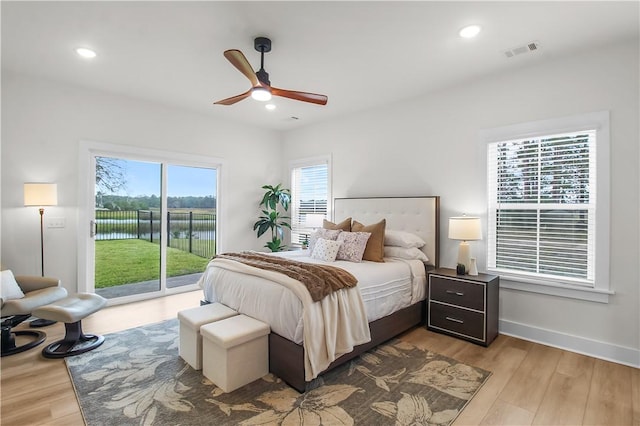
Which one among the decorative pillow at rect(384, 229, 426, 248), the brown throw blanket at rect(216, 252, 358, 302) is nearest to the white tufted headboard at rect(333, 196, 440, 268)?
the decorative pillow at rect(384, 229, 426, 248)

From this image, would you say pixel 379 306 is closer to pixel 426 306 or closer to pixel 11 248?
pixel 426 306

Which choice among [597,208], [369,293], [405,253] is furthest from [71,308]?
[597,208]

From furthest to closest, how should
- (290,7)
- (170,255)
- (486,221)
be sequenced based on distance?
(170,255) < (486,221) < (290,7)

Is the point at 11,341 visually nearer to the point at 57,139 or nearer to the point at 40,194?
the point at 40,194

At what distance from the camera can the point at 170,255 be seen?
4.94 meters

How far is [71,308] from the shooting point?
114 inches

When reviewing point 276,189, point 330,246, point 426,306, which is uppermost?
point 276,189

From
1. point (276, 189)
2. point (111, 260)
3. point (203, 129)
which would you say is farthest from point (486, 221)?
point (111, 260)

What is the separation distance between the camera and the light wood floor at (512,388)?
2063 millimetres

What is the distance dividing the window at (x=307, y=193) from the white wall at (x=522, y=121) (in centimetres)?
57

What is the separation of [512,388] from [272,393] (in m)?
1.81

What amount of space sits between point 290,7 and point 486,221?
293 cm

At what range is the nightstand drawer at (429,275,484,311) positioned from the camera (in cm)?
315

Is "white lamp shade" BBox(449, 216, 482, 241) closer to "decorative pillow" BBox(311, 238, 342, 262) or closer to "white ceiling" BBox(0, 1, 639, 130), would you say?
"decorative pillow" BBox(311, 238, 342, 262)
